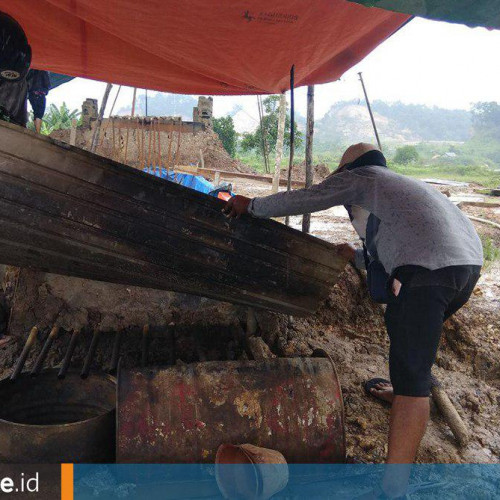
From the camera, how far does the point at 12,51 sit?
283 centimetres

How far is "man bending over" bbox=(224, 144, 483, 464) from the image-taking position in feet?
6.04

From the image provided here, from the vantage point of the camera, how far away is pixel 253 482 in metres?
1.78

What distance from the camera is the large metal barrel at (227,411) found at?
193cm

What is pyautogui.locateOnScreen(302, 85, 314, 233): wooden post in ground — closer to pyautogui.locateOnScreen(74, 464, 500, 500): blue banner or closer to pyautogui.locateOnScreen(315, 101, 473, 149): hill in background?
pyautogui.locateOnScreen(74, 464, 500, 500): blue banner

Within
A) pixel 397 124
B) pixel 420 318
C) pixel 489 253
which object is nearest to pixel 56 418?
pixel 420 318

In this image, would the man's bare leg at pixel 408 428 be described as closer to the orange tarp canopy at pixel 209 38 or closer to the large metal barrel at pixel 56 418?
the large metal barrel at pixel 56 418

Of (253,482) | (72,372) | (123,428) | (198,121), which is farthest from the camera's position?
(198,121)

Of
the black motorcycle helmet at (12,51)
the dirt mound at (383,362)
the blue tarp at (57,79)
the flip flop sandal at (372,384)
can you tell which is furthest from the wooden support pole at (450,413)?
the blue tarp at (57,79)

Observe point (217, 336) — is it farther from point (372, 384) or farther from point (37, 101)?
point (37, 101)

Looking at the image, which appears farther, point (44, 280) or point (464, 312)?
point (464, 312)

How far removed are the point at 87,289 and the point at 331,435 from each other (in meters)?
2.07

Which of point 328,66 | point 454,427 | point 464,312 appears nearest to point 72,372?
point 454,427

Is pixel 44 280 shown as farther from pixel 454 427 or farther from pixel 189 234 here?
pixel 454 427

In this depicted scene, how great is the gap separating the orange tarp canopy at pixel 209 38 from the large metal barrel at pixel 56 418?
224 cm
